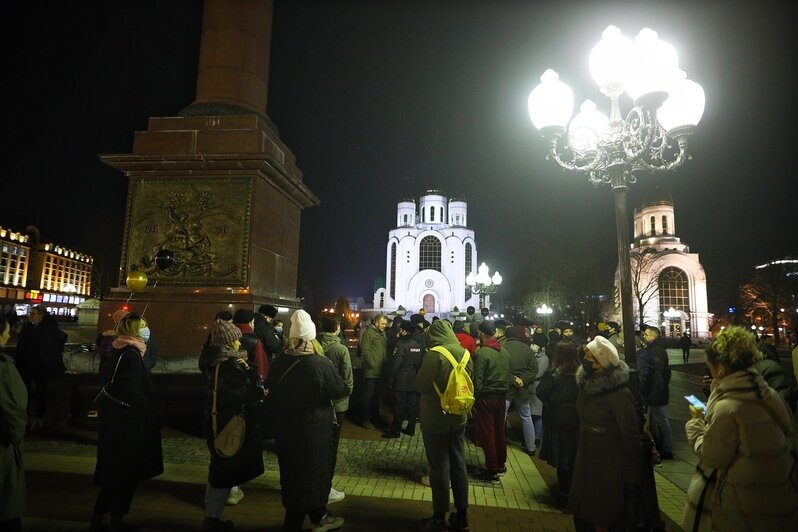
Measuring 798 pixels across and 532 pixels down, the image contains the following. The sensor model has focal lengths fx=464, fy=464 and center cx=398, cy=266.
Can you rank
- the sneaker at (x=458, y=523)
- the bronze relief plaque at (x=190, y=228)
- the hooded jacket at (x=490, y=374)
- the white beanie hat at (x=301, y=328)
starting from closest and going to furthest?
1. the white beanie hat at (x=301, y=328)
2. the sneaker at (x=458, y=523)
3. the hooded jacket at (x=490, y=374)
4. the bronze relief plaque at (x=190, y=228)

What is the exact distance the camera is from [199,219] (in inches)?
302

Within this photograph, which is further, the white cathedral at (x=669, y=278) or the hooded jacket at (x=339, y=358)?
the white cathedral at (x=669, y=278)

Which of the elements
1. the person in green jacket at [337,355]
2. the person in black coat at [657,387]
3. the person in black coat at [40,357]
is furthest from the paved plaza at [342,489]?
→ the person in black coat at [40,357]

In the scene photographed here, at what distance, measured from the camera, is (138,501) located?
4266mm

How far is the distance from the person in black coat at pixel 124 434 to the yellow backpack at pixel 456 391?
2.43 m

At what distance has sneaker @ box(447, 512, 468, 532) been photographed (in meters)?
3.95

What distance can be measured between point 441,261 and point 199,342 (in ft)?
215

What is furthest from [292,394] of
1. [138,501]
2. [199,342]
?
[199,342]

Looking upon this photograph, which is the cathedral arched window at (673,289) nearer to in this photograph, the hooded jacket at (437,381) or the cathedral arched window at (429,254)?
the cathedral arched window at (429,254)

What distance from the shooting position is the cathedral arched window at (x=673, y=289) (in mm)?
55125

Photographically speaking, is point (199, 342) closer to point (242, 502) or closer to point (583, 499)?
point (242, 502)

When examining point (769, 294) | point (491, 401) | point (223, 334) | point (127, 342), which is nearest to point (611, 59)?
point (491, 401)

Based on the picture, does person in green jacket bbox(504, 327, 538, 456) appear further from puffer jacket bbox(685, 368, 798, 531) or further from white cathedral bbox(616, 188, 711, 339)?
white cathedral bbox(616, 188, 711, 339)

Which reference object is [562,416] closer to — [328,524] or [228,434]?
[328,524]
